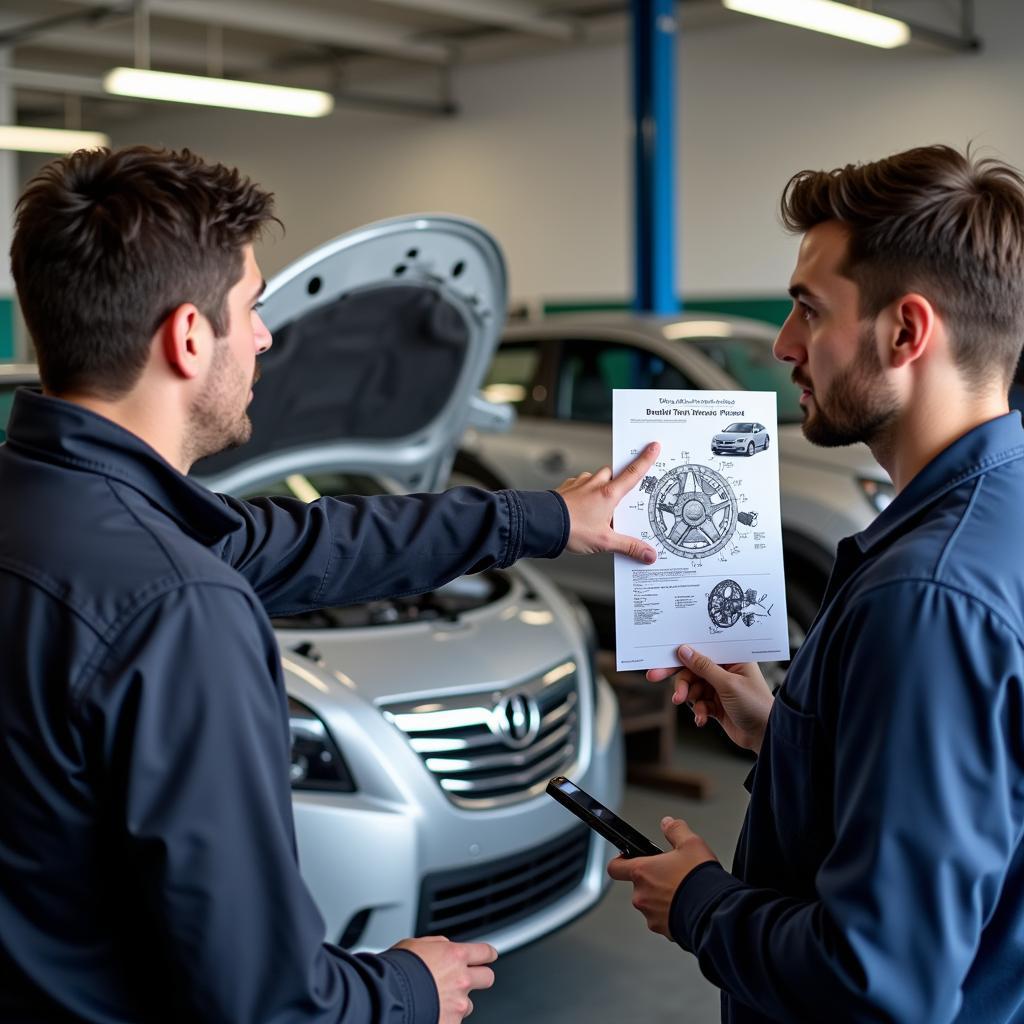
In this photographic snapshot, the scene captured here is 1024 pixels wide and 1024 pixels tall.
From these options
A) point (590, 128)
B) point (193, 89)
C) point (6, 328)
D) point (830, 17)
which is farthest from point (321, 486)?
point (6, 328)

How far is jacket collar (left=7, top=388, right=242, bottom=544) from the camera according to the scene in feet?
4.21

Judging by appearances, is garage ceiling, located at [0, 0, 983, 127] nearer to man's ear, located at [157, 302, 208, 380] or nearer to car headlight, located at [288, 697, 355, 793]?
car headlight, located at [288, 697, 355, 793]

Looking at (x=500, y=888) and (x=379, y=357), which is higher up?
(x=379, y=357)

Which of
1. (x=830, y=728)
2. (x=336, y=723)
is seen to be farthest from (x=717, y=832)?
(x=830, y=728)

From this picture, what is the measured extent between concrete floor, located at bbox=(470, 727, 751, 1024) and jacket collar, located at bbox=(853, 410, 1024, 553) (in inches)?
88.5

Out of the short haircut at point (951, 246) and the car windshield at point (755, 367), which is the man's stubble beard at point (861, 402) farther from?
the car windshield at point (755, 367)

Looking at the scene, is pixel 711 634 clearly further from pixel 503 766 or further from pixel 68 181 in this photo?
pixel 503 766

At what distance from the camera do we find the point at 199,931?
1196 mm

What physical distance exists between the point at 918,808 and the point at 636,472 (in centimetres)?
71

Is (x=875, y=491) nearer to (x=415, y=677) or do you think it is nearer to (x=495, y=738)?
(x=495, y=738)

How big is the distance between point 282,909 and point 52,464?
50 centimetres

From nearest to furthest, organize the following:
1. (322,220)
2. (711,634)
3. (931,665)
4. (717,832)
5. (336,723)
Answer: (931,665), (711,634), (336,723), (717,832), (322,220)

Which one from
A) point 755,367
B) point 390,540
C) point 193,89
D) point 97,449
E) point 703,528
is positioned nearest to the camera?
point 97,449

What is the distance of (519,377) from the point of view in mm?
6629
